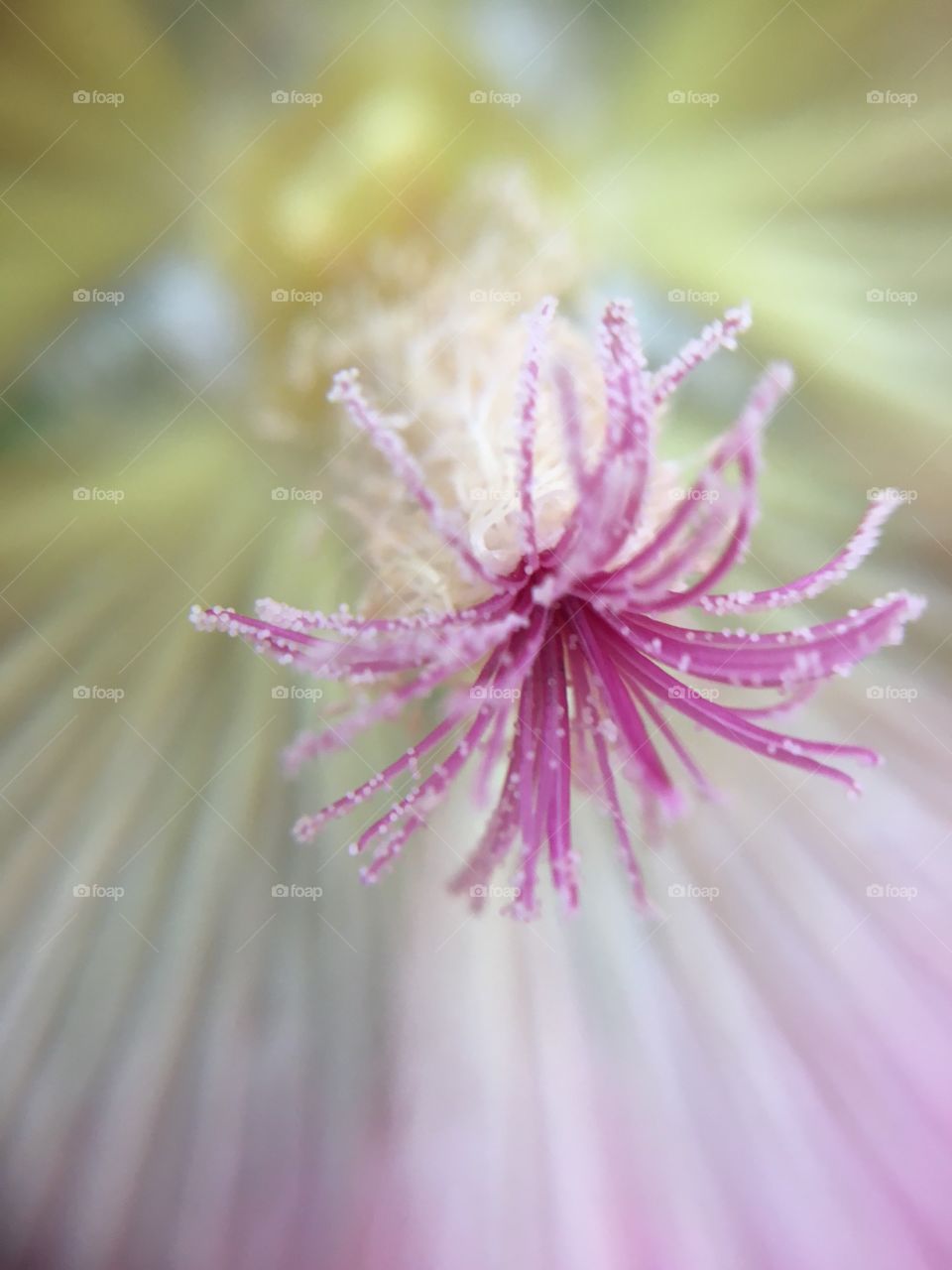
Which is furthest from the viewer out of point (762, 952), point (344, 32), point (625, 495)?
point (762, 952)

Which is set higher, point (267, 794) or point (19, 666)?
point (19, 666)

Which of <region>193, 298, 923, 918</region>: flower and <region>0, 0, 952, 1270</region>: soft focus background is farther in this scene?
<region>0, 0, 952, 1270</region>: soft focus background

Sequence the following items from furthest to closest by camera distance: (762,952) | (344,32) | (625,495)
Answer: (762,952)
(344,32)
(625,495)

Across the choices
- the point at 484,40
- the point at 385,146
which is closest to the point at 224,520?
the point at 385,146

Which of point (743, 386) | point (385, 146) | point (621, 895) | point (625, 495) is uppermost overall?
point (385, 146)

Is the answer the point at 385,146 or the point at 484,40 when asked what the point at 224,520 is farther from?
the point at 484,40
